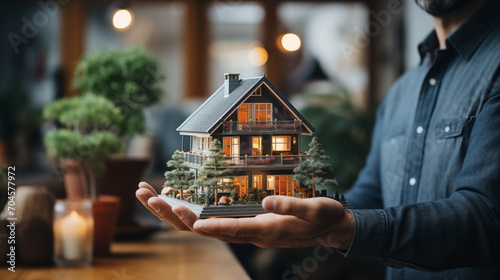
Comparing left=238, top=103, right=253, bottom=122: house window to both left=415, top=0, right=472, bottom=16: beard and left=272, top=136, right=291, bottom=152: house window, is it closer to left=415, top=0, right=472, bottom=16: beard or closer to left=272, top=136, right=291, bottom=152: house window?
left=272, top=136, right=291, bottom=152: house window

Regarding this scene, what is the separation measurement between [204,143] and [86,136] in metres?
1.03

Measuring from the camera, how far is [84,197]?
198 centimetres

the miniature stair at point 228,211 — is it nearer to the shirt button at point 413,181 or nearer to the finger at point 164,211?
the finger at point 164,211

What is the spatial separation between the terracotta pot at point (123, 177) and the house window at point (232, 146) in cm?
106

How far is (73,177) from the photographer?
6.57ft

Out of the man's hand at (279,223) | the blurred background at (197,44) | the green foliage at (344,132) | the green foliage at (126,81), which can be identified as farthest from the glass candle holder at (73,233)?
the blurred background at (197,44)

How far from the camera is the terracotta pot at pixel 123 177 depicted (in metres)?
1.99

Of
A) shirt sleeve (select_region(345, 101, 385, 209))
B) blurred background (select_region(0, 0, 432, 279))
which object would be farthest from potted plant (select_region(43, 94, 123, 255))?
blurred background (select_region(0, 0, 432, 279))

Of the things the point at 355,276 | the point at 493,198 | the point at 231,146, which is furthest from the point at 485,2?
the point at 355,276

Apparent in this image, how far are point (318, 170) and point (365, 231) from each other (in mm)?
168

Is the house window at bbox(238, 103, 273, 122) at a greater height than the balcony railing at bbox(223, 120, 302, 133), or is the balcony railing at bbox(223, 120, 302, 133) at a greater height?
the house window at bbox(238, 103, 273, 122)

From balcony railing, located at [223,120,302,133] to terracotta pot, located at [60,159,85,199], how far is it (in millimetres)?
1164

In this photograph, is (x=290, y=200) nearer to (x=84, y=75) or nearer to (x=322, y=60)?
(x=84, y=75)

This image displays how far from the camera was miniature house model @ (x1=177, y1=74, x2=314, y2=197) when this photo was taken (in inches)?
38.6
